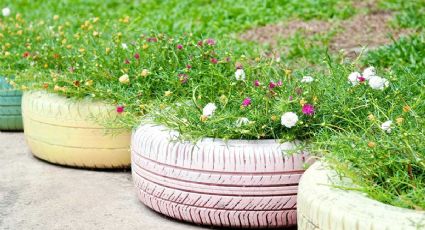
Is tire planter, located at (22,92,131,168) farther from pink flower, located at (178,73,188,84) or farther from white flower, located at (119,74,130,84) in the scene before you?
pink flower, located at (178,73,188,84)

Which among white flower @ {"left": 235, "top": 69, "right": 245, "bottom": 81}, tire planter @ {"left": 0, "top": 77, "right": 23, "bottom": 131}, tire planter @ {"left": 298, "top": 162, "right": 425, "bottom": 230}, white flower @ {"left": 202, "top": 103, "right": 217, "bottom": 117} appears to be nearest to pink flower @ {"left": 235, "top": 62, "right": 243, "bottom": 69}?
white flower @ {"left": 235, "top": 69, "right": 245, "bottom": 81}

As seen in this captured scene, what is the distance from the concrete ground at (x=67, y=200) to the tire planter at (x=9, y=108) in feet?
2.27

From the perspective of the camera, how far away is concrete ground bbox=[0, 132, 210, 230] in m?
4.80

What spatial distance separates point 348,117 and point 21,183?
223 centimetres

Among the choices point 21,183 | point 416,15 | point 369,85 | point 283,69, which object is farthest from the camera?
point 416,15

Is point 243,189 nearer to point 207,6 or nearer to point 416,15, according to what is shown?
point 416,15

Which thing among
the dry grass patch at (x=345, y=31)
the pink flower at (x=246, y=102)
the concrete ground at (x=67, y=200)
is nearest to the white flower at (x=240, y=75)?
the pink flower at (x=246, y=102)

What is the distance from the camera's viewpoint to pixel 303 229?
375 centimetres

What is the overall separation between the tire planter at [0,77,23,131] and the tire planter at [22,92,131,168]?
0.80 metres

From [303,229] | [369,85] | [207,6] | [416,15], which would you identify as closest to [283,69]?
[369,85]

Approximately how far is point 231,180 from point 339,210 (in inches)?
41.0

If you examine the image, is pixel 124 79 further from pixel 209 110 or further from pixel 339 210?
pixel 339 210

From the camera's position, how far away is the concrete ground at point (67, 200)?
4801mm

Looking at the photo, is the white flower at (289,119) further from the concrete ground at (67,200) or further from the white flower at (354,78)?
the concrete ground at (67,200)
